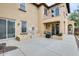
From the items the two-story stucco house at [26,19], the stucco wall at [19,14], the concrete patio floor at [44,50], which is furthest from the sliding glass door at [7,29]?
the concrete patio floor at [44,50]

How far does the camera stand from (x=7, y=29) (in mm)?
8961

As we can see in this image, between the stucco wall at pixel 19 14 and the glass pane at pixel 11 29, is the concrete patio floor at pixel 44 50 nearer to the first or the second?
the glass pane at pixel 11 29

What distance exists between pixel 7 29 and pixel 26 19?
11.2 feet

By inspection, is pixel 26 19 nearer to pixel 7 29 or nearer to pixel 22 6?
pixel 22 6

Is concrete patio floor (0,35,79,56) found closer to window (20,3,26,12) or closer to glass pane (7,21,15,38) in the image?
glass pane (7,21,15,38)

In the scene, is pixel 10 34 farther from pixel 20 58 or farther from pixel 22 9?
pixel 20 58

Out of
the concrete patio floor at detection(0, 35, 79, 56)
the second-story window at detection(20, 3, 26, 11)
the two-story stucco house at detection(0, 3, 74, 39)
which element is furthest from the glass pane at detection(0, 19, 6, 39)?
the second-story window at detection(20, 3, 26, 11)

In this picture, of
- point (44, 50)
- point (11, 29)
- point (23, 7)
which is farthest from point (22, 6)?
point (44, 50)

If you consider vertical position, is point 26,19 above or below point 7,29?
above

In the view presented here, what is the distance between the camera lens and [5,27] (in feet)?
28.8

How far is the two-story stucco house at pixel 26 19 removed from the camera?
883 centimetres

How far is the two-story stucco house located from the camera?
8828 millimetres

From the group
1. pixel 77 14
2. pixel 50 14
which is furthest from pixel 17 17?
pixel 77 14

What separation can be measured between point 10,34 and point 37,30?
18.9 feet
